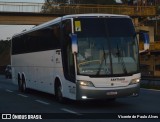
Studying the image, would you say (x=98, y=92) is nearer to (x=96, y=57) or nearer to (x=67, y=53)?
(x=96, y=57)

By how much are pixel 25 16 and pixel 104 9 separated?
10.8 m

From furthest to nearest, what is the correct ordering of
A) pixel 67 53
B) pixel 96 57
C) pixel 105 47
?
1. pixel 67 53
2. pixel 105 47
3. pixel 96 57

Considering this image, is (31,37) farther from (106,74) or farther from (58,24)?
(106,74)

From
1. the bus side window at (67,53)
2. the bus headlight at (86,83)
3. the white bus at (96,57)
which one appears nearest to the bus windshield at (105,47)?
the white bus at (96,57)

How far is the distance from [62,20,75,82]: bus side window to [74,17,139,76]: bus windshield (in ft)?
1.33

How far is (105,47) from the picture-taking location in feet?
52.9

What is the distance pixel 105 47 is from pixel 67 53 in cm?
147

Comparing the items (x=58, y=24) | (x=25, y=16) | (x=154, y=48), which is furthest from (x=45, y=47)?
(x=154, y=48)

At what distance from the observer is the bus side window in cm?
1639

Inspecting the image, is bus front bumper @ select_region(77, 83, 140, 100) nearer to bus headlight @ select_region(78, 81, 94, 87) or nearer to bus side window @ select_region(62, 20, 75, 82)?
bus headlight @ select_region(78, 81, 94, 87)

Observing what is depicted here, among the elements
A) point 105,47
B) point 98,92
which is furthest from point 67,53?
point 98,92

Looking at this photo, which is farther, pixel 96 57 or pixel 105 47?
pixel 105 47

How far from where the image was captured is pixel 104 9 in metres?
64.7

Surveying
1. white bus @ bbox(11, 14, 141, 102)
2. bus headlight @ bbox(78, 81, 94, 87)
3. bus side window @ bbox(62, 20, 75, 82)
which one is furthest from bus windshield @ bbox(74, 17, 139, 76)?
bus side window @ bbox(62, 20, 75, 82)
